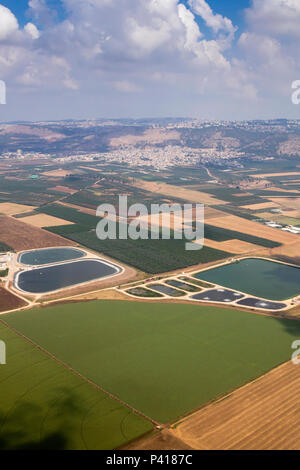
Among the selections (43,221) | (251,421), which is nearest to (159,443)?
(251,421)

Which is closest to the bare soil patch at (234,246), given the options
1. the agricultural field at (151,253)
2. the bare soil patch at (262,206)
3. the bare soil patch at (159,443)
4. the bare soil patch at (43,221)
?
the agricultural field at (151,253)

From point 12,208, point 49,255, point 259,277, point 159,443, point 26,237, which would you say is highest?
point 12,208

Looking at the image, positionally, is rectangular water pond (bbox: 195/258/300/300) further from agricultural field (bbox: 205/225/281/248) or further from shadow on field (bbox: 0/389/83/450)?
shadow on field (bbox: 0/389/83/450)

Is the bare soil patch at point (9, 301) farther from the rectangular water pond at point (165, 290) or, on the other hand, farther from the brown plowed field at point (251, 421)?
the brown plowed field at point (251, 421)

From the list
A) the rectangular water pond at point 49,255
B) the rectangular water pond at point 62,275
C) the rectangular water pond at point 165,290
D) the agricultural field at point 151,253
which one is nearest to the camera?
the rectangular water pond at point 165,290

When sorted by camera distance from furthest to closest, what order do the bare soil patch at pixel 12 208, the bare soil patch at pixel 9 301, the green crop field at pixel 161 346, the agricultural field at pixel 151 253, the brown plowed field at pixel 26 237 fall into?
the bare soil patch at pixel 12 208 < the brown plowed field at pixel 26 237 < the agricultural field at pixel 151 253 < the bare soil patch at pixel 9 301 < the green crop field at pixel 161 346

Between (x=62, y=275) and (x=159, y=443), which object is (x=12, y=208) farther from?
(x=159, y=443)
